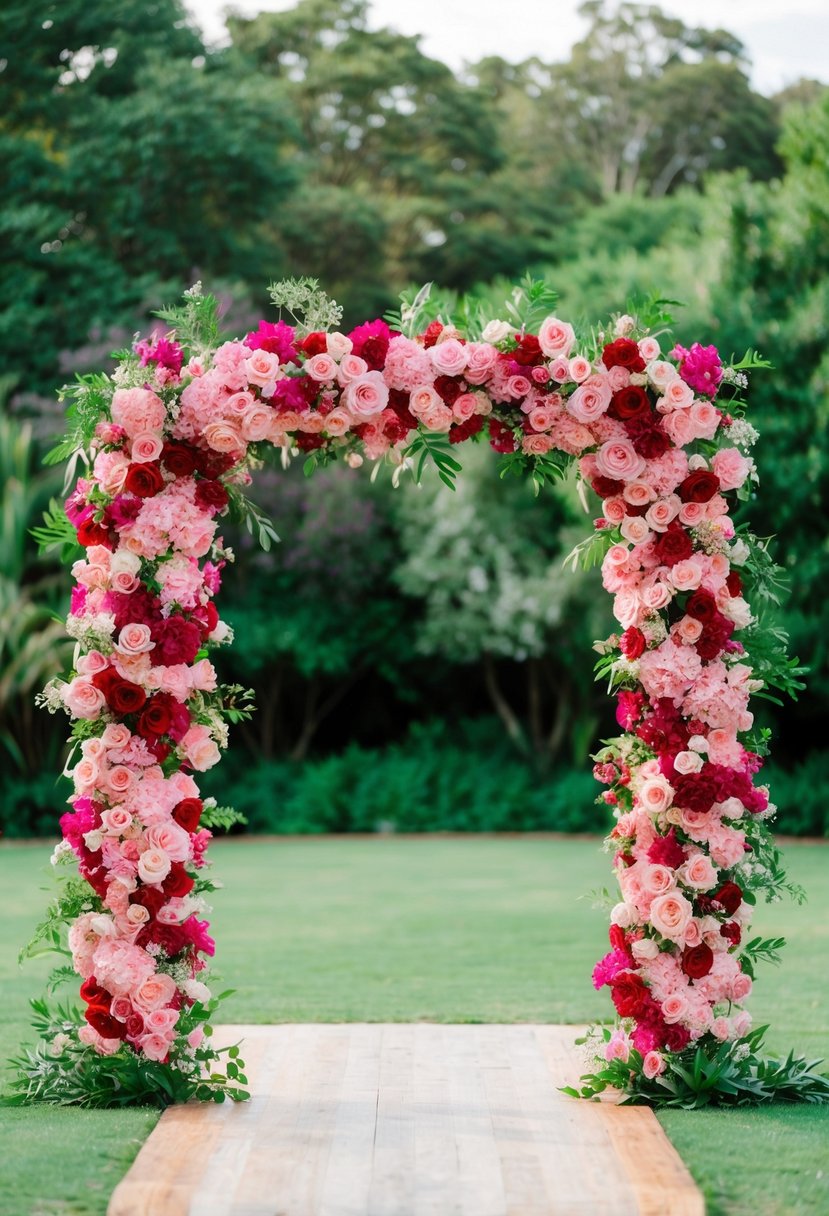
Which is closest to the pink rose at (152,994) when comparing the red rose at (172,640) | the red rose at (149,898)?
the red rose at (149,898)

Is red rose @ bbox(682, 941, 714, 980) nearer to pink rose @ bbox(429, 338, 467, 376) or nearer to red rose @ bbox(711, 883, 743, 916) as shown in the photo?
red rose @ bbox(711, 883, 743, 916)

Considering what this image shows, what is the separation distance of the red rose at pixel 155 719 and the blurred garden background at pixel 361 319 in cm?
864

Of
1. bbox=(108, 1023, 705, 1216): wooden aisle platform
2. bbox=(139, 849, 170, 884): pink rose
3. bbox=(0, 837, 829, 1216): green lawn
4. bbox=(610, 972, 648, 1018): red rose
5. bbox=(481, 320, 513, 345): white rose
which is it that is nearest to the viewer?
bbox=(108, 1023, 705, 1216): wooden aisle platform

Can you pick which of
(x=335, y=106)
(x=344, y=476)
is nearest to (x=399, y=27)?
(x=335, y=106)

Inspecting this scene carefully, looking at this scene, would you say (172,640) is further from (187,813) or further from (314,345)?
(314,345)

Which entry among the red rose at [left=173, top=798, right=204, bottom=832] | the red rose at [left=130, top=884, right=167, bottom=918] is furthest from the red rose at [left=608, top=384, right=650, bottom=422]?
the red rose at [left=130, top=884, right=167, bottom=918]

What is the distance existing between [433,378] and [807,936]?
20.5 ft

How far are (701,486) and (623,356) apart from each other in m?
0.56

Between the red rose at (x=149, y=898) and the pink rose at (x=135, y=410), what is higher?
the pink rose at (x=135, y=410)

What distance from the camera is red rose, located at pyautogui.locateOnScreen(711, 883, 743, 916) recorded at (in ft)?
18.4

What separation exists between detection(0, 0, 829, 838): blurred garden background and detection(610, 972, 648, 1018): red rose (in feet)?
29.0

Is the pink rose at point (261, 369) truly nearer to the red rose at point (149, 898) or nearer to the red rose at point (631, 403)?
the red rose at point (631, 403)

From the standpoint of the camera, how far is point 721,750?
18.5 ft

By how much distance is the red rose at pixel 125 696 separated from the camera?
218 inches
